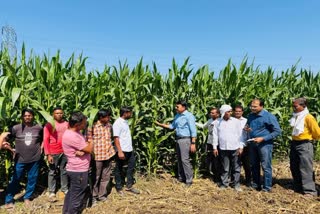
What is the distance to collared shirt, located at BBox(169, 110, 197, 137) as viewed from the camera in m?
4.95

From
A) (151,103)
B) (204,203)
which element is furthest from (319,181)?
(151,103)

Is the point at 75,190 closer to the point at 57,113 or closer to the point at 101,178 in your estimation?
the point at 101,178

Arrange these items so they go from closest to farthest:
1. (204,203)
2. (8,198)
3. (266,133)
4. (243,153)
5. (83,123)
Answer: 1. (83,123)
2. (8,198)
3. (204,203)
4. (266,133)
5. (243,153)

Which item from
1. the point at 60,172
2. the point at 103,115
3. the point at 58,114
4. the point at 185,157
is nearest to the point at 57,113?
the point at 58,114

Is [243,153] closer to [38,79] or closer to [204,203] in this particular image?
[204,203]

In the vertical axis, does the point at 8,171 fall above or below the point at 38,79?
below

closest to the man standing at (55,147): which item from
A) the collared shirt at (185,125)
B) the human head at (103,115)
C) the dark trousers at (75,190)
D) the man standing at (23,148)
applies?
the man standing at (23,148)

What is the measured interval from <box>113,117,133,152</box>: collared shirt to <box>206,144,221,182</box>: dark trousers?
167 centimetres

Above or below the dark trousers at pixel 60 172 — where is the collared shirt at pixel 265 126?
above

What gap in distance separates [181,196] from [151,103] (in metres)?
1.71

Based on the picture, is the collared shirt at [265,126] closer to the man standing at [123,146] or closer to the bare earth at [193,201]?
the bare earth at [193,201]

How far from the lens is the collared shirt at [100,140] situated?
4191 mm

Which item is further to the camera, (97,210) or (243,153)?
(243,153)

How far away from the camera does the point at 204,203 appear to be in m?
4.31
